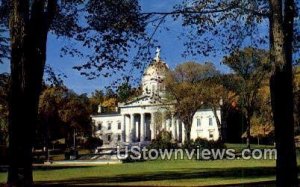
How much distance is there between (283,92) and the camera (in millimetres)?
12781

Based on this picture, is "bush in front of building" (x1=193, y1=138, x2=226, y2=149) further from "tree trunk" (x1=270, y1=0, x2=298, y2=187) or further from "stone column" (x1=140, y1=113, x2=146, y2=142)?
"stone column" (x1=140, y1=113, x2=146, y2=142)

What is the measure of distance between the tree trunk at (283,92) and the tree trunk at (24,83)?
6.29 metres

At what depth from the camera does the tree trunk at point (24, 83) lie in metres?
13.4

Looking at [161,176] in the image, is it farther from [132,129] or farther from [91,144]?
[132,129]

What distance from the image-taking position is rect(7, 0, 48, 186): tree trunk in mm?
13352

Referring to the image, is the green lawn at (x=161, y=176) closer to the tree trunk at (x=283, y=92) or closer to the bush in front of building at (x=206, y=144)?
the tree trunk at (x=283, y=92)

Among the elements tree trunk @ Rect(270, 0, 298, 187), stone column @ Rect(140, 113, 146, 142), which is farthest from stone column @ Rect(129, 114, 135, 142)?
tree trunk @ Rect(270, 0, 298, 187)

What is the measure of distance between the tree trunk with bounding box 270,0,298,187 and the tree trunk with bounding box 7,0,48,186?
6286 mm

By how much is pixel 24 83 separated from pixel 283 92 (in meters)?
6.74

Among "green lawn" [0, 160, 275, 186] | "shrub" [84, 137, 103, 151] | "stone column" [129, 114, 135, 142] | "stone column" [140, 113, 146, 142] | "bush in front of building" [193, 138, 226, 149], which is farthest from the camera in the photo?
"stone column" [129, 114, 135, 142]

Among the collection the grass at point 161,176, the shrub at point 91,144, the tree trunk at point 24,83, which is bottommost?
the grass at point 161,176

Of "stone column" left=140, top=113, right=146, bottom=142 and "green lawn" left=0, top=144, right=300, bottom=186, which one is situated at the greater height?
"stone column" left=140, top=113, right=146, bottom=142

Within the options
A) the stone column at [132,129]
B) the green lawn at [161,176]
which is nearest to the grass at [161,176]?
the green lawn at [161,176]

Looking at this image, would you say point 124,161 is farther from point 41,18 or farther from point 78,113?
point 41,18
